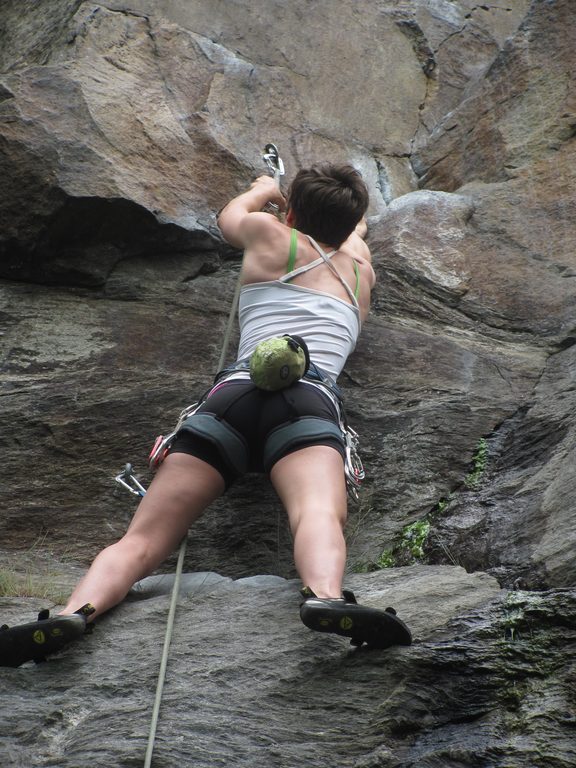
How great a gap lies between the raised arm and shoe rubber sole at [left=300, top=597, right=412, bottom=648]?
2.34m

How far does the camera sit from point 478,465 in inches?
208

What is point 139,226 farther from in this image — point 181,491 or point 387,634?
point 387,634

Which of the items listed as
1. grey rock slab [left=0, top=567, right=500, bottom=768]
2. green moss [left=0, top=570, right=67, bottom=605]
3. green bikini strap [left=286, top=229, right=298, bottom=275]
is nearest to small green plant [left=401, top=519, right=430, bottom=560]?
grey rock slab [left=0, top=567, right=500, bottom=768]

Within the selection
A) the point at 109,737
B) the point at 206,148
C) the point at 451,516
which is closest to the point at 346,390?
the point at 451,516

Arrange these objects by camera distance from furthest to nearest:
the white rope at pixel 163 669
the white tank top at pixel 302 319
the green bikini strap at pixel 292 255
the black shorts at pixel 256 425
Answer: the green bikini strap at pixel 292 255 < the white tank top at pixel 302 319 < the black shorts at pixel 256 425 < the white rope at pixel 163 669

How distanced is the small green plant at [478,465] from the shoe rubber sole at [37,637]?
2205mm

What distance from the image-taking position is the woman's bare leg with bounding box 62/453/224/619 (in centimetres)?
420

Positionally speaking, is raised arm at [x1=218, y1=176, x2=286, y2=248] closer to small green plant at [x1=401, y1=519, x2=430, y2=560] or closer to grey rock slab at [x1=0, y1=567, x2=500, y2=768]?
small green plant at [x1=401, y1=519, x2=430, y2=560]

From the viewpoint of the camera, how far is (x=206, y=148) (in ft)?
23.1

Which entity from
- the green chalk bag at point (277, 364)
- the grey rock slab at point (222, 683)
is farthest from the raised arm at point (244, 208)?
the grey rock slab at point (222, 683)

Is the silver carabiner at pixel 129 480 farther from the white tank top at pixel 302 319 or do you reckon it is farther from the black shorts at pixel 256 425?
the white tank top at pixel 302 319

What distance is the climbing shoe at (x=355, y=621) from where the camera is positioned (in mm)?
3461

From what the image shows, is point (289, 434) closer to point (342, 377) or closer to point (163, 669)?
point (163, 669)

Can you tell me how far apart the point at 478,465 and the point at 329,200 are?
155 centimetres
